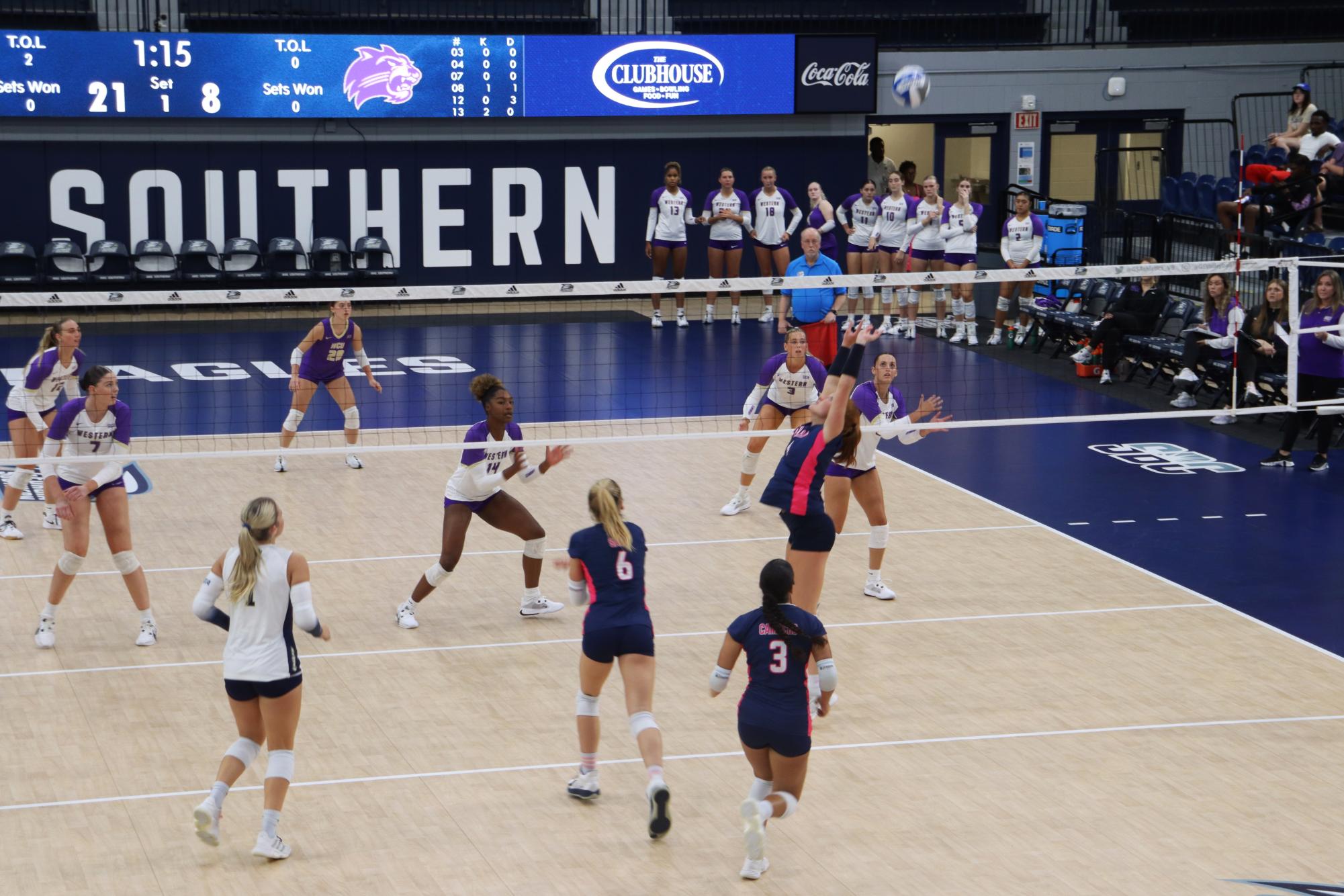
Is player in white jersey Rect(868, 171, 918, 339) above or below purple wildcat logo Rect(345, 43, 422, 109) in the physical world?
below

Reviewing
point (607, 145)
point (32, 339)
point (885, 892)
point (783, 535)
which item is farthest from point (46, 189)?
point (885, 892)

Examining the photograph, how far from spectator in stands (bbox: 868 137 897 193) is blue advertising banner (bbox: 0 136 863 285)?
0.37m

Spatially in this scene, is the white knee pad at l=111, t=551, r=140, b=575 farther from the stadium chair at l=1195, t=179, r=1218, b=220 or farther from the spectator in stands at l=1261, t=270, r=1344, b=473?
the stadium chair at l=1195, t=179, r=1218, b=220

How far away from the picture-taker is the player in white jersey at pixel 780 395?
13094 mm

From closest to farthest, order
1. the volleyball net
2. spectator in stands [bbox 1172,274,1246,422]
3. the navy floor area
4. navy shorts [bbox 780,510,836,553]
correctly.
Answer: navy shorts [bbox 780,510,836,553] < the navy floor area < the volleyball net < spectator in stands [bbox 1172,274,1246,422]

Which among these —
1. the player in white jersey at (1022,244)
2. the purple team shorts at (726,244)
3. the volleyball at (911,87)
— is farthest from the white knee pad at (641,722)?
the purple team shorts at (726,244)

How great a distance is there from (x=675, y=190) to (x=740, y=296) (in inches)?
143

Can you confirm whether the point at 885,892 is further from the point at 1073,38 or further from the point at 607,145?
the point at 1073,38

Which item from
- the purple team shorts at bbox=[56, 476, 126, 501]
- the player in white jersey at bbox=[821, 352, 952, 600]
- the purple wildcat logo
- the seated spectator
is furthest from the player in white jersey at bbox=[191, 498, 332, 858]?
the purple wildcat logo

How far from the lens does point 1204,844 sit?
774 cm

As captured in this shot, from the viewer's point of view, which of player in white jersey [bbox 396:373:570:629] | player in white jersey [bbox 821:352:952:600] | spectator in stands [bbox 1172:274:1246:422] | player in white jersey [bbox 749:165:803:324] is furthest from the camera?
player in white jersey [bbox 749:165:803:324]

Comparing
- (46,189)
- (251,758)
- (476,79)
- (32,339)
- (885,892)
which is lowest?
(885,892)

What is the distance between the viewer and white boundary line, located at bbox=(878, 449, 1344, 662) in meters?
10.8

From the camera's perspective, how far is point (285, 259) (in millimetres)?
25391
